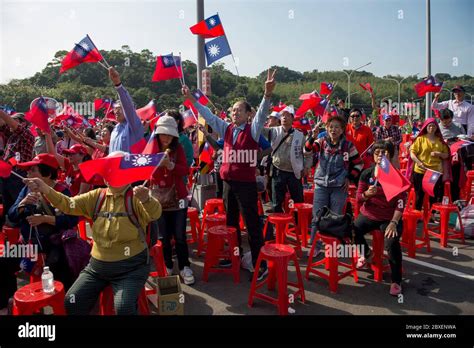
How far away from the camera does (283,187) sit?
18.2 feet

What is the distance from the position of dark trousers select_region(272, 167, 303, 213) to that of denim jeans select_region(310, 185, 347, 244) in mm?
553

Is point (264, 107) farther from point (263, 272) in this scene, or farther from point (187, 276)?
point (187, 276)

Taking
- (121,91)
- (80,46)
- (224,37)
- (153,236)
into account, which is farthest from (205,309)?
(224,37)

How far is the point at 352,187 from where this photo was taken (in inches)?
288

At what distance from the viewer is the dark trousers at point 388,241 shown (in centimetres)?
398

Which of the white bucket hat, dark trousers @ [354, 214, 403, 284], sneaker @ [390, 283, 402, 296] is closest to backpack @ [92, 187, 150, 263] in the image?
the white bucket hat

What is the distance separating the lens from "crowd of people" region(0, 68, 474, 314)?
3.03 meters

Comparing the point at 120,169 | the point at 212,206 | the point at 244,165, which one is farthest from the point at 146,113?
the point at 120,169

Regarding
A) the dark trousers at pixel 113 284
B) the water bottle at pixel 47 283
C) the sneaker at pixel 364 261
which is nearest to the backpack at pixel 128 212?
the dark trousers at pixel 113 284

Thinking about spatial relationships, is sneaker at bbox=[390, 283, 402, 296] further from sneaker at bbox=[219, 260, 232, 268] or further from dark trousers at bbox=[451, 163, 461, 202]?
dark trousers at bbox=[451, 163, 461, 202]

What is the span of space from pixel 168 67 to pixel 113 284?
4138 millimetres

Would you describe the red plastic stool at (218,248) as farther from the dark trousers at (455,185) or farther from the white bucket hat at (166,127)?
the dark trousers at (455,185)

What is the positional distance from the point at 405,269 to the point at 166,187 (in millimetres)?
3101

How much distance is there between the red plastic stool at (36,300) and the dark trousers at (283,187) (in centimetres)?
329
